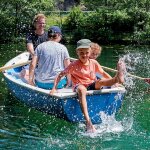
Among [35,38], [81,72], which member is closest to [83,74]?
[81,72]

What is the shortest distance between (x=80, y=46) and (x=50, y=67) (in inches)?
52.3

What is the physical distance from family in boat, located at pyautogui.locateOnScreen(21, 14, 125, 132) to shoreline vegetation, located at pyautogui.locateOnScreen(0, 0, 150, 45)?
57.0 ft

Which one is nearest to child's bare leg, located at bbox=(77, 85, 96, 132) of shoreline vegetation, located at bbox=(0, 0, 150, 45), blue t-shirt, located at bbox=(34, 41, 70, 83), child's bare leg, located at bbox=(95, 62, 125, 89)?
child's bare leg, located at bbox=(95, 62, 125, 89)

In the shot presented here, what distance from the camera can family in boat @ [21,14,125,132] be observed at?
6813 mm

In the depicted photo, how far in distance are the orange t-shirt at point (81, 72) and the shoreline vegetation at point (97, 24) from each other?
61.1 feet

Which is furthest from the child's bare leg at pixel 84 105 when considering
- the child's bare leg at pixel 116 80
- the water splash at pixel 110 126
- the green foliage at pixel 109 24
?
the green foliage at pixel 109 24

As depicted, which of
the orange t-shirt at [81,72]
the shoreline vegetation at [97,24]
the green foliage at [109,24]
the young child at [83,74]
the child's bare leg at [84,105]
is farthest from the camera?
the green foliage at [109,24]

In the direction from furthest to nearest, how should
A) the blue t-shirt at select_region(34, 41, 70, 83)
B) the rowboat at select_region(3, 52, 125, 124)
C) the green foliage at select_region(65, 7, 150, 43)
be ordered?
the green foliage at select_region(65, 7, 150, 43)
the blue t-shirt at select_region(34, 41, 70, 83)
the rowboat at select_region(3, 52, 125, 124)

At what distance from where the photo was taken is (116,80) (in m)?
6.70

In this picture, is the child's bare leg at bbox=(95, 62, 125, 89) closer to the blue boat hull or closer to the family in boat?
the family in boat

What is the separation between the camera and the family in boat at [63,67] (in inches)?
268

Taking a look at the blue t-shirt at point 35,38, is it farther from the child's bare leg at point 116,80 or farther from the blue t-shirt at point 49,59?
the child's bare leg at point 116,80

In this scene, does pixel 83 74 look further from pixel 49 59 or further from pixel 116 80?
pixel 49 59

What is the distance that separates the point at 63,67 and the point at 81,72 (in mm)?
1136
